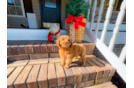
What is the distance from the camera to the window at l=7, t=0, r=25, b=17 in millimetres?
2790

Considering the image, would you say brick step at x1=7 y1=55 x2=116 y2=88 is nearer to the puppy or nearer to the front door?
the puppy

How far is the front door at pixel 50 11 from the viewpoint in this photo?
2.77 m

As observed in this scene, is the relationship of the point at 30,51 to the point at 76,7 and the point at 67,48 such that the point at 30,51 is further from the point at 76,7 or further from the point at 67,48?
the point at 76,7

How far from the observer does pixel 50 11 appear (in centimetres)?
288

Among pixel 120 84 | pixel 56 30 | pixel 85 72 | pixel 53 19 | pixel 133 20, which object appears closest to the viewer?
pixel 133 20

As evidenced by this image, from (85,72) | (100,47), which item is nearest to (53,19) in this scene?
(100,47)

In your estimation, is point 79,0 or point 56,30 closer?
point 79,0

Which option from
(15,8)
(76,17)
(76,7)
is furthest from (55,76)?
(15,8)

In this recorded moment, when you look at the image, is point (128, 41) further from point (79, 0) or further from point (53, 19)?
point (53, 19)

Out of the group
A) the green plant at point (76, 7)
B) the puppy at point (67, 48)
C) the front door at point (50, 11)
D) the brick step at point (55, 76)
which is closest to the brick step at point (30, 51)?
the brick step at point (55, 76)

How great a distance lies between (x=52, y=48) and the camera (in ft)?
3.80

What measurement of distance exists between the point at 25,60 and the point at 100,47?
1454mm

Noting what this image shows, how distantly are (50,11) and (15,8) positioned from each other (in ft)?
5.44

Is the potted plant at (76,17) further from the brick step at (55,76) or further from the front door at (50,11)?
the front door at (50,11)
